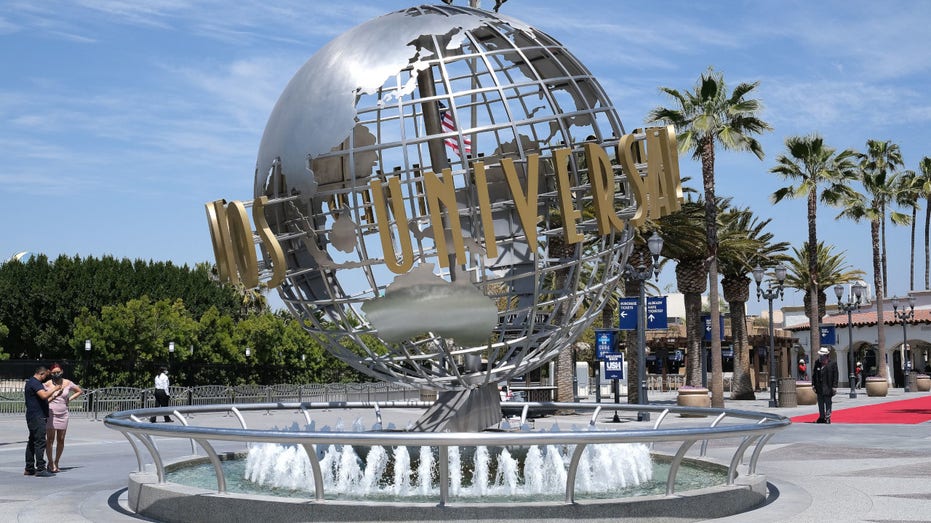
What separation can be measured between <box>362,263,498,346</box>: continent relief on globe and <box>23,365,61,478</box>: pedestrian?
5970 mm

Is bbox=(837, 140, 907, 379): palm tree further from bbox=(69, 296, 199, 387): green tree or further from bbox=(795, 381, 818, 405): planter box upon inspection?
bbox=(69, 296, 199, 387): green tree

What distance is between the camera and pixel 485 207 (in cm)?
838

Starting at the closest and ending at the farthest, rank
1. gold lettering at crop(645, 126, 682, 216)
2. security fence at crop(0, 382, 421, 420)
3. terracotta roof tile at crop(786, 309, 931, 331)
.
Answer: gold lettering at crop(645, 126, 682, 216)
security fence at crop(0, 382, 421, 420)
terracotta roof tile at crop(786, 309, 931, 331)

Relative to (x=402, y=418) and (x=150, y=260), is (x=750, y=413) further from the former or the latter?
(x=150, y=260)

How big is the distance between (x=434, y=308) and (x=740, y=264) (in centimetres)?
3121

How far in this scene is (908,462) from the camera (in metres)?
13.2

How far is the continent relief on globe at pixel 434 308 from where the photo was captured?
895 centimetres

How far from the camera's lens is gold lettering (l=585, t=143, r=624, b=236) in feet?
29.2

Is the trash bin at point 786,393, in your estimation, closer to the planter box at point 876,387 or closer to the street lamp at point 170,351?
the planter box at point 876,387

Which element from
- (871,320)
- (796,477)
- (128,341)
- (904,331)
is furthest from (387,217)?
(871,320)

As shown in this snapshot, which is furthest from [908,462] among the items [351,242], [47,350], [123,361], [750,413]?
[47,350]

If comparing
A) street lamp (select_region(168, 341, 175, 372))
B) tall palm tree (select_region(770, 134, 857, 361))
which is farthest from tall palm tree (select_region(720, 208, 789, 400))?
street lamp (select_region(168, 341, 175, 372))

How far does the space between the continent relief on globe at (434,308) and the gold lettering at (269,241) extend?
1.01 m

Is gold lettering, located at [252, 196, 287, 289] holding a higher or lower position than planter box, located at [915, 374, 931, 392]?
higher
